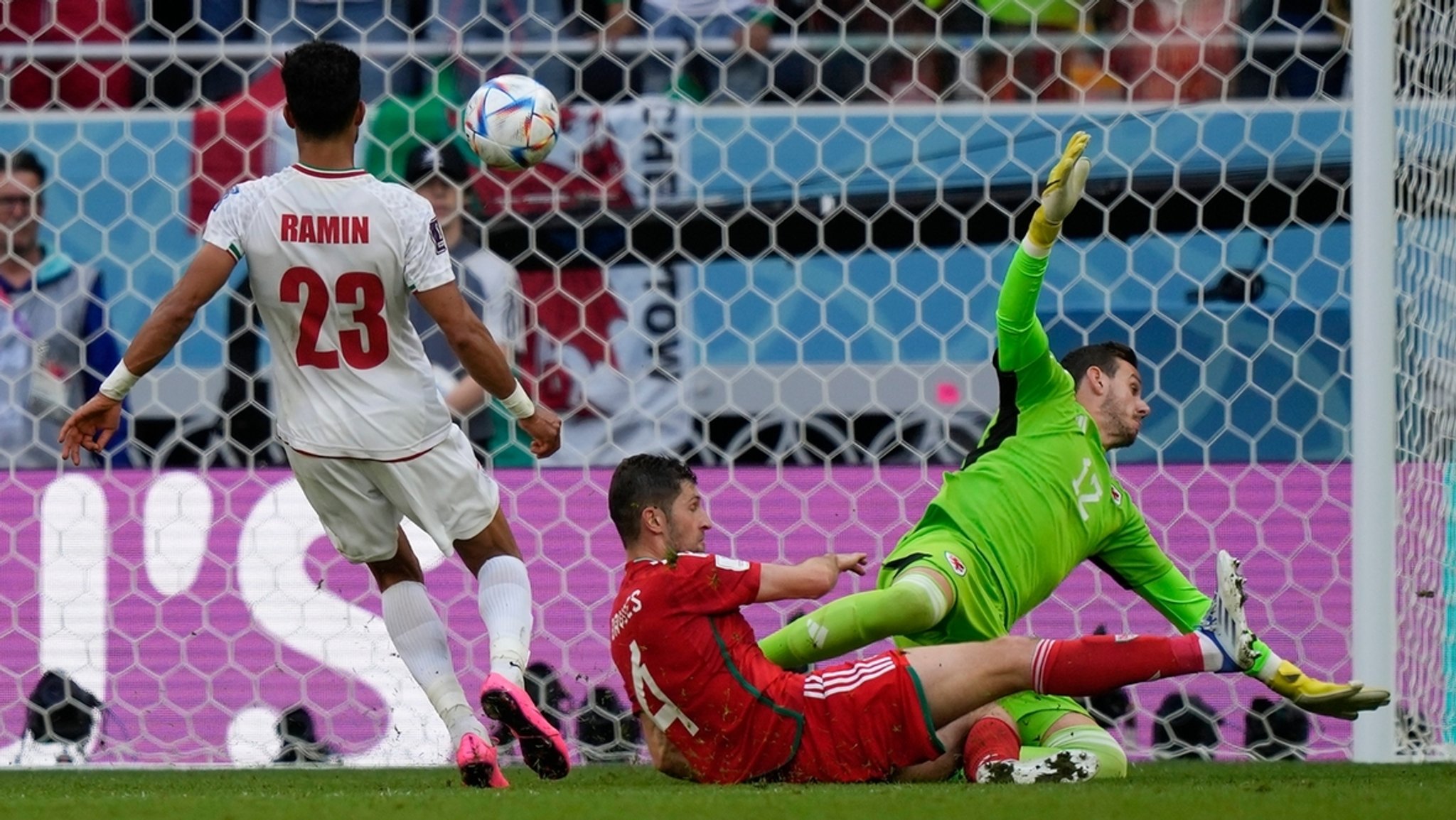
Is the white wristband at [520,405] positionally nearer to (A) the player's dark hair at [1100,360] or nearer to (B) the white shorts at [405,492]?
(B) the white shorts at [405,492]

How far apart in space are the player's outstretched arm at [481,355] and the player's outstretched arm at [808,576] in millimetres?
499

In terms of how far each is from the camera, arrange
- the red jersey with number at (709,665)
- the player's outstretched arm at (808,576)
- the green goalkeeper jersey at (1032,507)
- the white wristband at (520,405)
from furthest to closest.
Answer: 1. the green goalkeeper jersey at (1032,507)
2. the white wristband at (520,405)
3. the red jersey with number at (709,665)
4. the player's outstretched arm at (808,576)

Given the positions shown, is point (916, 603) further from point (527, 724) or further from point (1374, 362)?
point (1374, 362)

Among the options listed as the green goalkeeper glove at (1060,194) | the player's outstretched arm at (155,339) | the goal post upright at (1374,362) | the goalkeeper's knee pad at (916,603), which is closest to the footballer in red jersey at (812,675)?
the goalkeeper's knee pad at (916,603)

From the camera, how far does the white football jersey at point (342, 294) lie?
369cm

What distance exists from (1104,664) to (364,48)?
2.90 meters

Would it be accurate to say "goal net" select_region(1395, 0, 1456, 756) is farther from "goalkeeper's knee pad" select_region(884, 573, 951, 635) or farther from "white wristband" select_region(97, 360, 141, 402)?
"white wristband" select_region(97, 360, 141, 402)

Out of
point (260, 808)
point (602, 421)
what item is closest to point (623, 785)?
point (260, 808)

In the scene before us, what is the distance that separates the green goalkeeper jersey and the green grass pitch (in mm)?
468

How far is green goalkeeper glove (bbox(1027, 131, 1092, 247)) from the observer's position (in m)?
4.04

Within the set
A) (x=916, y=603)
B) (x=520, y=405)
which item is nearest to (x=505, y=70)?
(x=520, y=405)

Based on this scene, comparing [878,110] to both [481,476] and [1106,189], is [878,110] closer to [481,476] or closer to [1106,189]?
[1106,189]

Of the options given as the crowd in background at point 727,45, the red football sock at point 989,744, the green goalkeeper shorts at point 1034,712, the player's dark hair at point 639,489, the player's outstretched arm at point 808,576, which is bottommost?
the green goalkeeper shorts at point 1034,712

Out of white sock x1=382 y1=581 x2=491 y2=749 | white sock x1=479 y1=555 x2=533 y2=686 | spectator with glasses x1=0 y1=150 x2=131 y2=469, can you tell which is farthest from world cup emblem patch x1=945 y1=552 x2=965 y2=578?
spectator with glasses x1=0 y1=150 x2=131 y2=469
